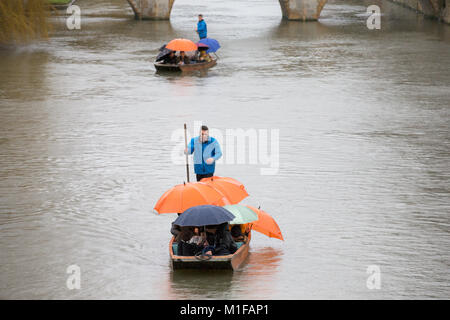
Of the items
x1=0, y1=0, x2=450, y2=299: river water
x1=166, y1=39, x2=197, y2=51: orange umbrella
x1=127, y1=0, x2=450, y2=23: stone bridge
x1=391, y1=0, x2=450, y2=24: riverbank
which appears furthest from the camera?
x1=127, y1=0, x2=450, y2=23: stone bridge

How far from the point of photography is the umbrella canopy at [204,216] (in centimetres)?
1092

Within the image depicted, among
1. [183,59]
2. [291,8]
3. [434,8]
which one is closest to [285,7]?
[291,8]

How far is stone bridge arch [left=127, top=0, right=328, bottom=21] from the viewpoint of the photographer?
48.1 metres

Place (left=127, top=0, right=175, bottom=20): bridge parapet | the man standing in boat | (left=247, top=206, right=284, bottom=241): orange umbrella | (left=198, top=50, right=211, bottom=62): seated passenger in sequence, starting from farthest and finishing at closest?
1. (left=127, top=0, right=175, bottom=20): bridge parapet
2. (left=198, top=50, right=211, bottom=62): seated passenger
3. the man standing in boat
4. (left=247, top=206, right=284, bottom=241): orange umbrella

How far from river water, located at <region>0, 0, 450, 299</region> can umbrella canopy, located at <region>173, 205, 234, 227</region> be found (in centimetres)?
Result: 91

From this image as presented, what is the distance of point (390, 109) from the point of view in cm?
2334

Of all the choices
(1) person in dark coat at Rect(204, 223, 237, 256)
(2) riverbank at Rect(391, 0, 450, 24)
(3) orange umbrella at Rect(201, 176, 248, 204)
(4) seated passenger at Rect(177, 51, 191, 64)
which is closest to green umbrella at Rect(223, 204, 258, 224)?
(3) orange umbrella at Rect(201, 176, 248, 204)

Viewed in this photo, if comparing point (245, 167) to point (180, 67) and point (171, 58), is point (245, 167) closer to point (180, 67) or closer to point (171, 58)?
point (180, 67)

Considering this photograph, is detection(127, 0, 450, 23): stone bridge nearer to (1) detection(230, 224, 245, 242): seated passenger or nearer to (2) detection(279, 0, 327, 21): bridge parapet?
(2) detection(279, 0, 327, 21): bridge parapet

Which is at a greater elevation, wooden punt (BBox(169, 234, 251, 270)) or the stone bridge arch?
the stone bridge arch

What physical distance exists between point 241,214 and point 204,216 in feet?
2.91

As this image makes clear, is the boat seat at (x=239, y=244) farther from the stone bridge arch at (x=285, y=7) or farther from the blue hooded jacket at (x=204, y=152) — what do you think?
the stone bridge arch at (x=285, y=7)

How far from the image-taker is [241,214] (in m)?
11.7
